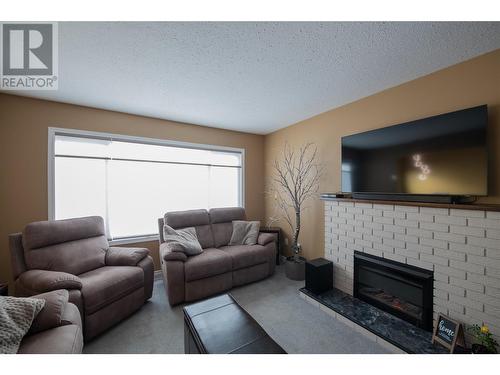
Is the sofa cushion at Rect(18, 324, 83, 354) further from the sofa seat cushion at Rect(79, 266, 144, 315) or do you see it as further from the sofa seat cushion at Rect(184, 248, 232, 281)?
the sofa seat cushion at Rect(184, 248, 232, 281)

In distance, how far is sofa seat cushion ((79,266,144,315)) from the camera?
1789 millimetres

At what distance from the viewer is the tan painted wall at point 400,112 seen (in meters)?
1.66

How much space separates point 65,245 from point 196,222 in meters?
1.57

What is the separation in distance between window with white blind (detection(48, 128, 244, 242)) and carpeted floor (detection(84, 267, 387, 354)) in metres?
1.35

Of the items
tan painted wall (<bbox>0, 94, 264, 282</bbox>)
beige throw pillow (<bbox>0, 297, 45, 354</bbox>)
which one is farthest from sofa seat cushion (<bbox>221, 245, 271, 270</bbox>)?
tan painted wall (<bbox>0, 94, 264, 282</bbox>)

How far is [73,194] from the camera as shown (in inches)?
108

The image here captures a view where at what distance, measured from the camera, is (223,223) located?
3.47m

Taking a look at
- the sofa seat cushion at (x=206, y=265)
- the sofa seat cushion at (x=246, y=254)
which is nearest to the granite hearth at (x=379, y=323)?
the sofa seat cushion at (x=246, y=254)

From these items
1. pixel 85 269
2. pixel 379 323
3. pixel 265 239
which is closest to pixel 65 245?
pixel 85 269

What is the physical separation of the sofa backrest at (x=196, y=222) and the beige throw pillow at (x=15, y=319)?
1723 millimetres

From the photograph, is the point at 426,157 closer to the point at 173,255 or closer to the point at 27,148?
the point at 173,255

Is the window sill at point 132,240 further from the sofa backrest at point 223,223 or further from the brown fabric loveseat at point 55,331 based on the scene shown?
the brown fabric loveseat at point 55,331

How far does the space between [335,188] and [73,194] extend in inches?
146
